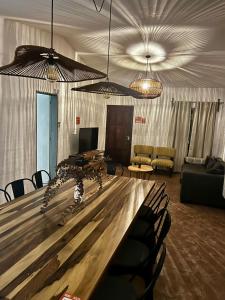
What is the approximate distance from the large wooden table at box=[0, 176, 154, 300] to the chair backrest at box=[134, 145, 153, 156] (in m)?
4.76

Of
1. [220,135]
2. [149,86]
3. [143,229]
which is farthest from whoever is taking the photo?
[220,135]

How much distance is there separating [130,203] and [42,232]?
985 millimetres

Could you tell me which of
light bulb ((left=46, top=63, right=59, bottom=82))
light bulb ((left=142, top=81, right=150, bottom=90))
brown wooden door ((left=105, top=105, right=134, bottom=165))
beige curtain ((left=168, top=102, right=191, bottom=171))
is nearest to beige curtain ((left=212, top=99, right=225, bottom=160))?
beige curtain ((left=168, top=102, right=191, bottom=171))

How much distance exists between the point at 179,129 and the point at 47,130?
4.11m

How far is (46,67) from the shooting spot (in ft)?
5.46

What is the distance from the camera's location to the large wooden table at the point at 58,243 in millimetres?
1148

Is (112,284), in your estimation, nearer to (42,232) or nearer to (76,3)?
(42,232)

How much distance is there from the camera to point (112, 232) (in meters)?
Answer: 1.71

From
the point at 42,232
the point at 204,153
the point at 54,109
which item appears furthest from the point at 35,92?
the point at 204,153

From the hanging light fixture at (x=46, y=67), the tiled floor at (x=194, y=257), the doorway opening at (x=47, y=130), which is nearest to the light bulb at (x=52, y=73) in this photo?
the hanging light fixture at (x=46, y=67)

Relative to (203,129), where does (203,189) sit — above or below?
below

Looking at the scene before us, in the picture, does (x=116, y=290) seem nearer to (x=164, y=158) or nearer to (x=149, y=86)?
(x=149, y=86)

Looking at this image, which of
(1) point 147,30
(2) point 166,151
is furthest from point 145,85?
(2) point 166,151

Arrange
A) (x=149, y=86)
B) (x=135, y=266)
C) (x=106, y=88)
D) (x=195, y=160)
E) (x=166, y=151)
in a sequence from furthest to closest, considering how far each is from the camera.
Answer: (x=166, y=151) → (x=195, y=160) → (x=149, y=86) → (x=106, y=88) → (x=135, y=266)
